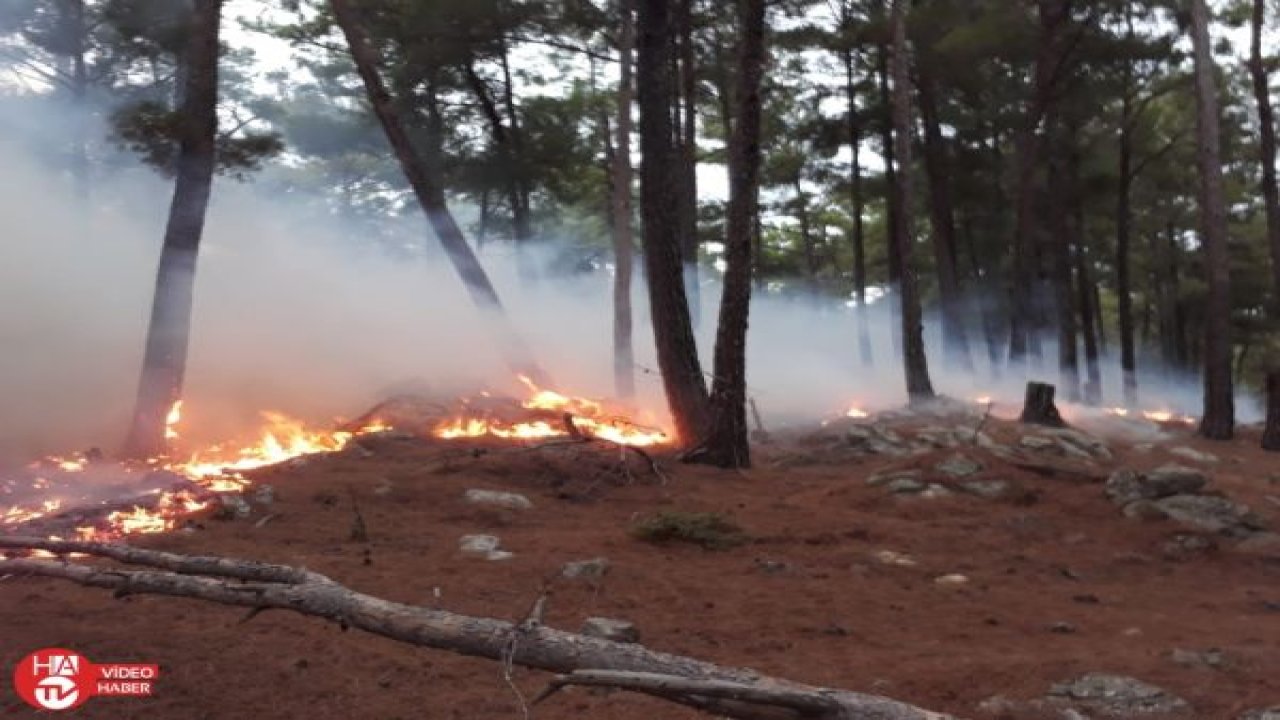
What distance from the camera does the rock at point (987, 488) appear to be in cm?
977

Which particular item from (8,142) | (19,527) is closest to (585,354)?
(8,142)

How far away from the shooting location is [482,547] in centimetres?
724

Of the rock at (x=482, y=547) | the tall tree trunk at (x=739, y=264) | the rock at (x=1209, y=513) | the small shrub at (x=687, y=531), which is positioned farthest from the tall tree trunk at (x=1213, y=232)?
the rock at (x=482, y=547)

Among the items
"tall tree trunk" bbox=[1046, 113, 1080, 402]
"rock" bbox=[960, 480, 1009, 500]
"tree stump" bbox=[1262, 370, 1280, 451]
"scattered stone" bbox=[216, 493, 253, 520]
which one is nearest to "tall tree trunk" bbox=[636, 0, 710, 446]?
"rock" bbox=[960, 480, 1009, 500]

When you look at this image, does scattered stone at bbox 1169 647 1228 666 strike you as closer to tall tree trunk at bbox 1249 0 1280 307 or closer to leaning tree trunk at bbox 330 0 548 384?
leaning tree trunk at bbox 330 0 548 384

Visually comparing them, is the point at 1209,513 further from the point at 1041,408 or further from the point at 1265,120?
the point at 1265,120

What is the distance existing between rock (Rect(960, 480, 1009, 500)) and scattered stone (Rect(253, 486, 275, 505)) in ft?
23.4

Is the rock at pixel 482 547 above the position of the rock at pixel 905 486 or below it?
above

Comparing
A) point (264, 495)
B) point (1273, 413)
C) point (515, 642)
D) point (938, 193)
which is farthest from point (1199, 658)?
point (938, 193)

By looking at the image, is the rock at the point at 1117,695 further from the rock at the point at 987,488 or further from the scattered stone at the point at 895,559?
the rock at the point at 987,488

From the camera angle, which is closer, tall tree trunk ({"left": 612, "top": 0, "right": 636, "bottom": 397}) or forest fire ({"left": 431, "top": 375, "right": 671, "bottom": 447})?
forest fire ({"left": 431, "top": 375, "right": 671, "bottom": 447})

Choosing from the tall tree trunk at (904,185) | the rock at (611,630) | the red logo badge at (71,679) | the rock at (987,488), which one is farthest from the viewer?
the tall tree trunk at (904,185)

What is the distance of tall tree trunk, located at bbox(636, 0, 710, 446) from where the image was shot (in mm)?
11398

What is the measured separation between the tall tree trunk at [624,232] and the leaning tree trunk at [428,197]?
139cm
